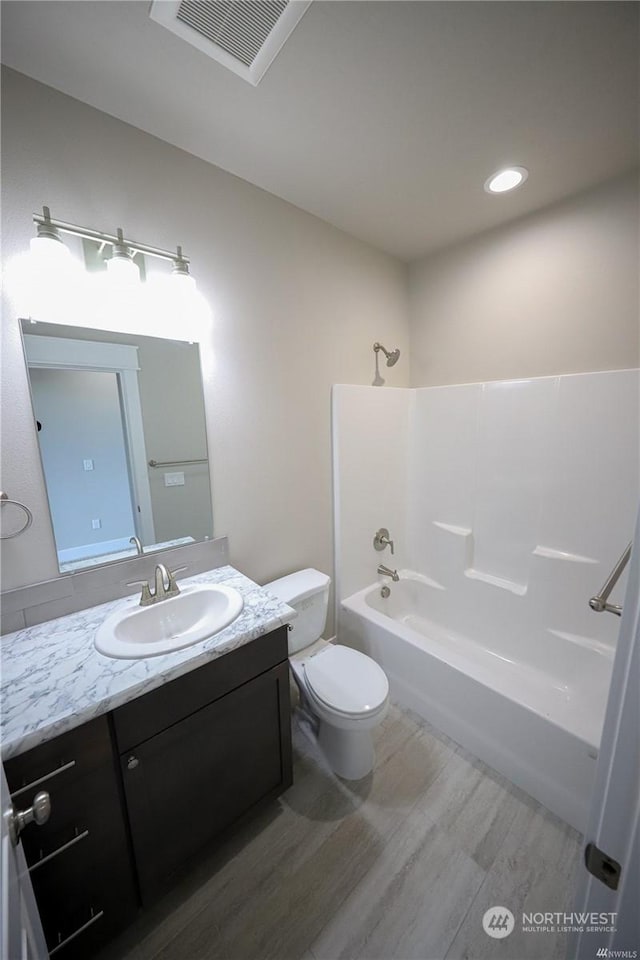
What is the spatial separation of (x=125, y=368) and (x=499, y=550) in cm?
214

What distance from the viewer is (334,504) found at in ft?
7.00

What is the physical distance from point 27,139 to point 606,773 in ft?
6.87

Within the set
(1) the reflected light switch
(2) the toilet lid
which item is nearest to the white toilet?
(2) the toilet lid

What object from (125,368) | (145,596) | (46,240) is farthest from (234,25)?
(145,596)

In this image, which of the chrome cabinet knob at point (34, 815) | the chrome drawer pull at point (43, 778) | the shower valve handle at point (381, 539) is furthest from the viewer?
the shower valve handle at point (381, 539)

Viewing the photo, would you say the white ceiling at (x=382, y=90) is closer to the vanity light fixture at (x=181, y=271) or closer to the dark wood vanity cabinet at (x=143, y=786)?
the vanity light fixture at (x=181, y=271)

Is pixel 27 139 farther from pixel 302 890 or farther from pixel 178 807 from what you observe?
pixel 302 890

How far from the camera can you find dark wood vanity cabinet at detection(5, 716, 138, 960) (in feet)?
2.72

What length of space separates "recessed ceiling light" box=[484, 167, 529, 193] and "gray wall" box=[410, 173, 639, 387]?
0.25ft

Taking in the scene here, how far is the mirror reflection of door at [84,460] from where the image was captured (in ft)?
3.96

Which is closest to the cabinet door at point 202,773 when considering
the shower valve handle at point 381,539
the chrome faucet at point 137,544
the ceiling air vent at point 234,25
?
the chrome faucet at point 137,544

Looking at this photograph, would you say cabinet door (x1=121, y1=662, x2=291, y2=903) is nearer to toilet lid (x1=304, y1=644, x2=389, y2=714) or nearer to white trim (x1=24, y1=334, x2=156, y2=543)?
toilet lid (x1=304, y1=644, x2=389, y2=714)

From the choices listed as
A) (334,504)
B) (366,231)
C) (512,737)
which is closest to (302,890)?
(512,737)
